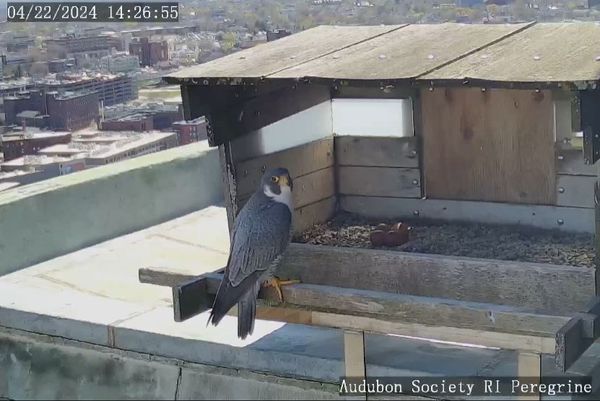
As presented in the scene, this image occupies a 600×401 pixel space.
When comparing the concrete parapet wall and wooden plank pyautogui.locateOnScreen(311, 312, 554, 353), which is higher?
wooden plank pyautogui.locateOnScreen(311, 312, 554, 353)

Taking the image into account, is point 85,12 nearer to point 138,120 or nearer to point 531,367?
point 138,120

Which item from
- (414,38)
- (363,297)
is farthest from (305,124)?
(363,297)

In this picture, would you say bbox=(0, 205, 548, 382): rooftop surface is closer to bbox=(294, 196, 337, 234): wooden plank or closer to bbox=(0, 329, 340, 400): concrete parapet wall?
bbox=(0, 329, 340, 400): concrete parapet wall

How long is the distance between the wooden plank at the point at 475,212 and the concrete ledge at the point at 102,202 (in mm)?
1825

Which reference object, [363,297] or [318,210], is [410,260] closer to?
[363,297]

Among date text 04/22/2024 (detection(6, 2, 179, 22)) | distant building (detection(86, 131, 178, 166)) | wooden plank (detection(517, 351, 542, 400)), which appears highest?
date text 04/22/2024 (detection(6, 2, 179, 22))

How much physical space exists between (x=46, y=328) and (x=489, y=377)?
1933mm

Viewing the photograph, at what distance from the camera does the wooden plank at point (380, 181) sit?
4.18m

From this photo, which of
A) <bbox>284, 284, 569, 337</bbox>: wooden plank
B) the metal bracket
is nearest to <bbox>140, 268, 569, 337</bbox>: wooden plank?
<bbox>284, 284, 569, 337</bbox>: wooden plank

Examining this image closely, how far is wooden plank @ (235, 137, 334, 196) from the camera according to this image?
374cm

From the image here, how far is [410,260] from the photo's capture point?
344 cm

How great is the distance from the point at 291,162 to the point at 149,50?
1.86 meters

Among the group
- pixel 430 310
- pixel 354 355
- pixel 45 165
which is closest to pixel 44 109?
pixel 45 165

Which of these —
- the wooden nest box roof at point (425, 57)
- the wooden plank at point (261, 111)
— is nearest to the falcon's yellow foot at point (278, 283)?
the wooden plank at point (261, 111)
